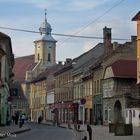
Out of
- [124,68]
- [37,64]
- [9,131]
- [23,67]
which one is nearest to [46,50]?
[37,64]

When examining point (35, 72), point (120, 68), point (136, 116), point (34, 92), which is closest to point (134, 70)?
point (120, 68)

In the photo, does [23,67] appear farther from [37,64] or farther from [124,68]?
[124,68]

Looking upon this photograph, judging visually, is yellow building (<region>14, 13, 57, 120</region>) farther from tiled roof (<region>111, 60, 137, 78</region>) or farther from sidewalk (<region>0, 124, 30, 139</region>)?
sidewalk (<region>0, 124, 30, 139</region>)

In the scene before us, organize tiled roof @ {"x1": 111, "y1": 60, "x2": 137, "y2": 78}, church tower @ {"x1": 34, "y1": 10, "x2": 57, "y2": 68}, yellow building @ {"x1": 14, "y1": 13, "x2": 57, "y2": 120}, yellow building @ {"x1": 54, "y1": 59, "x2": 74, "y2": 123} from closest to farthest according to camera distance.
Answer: tiled roof @ {"x1": 111, "y1": 60, "x2": 137, "y2": 78} → yellow building @ {"x1": 54, "y1": 59, "x2": 74, "y2": 123} → yellow building @ {"x1": 14, "y1": 13, "x2": 57, "y2": 120} → church tower @ {"x1": 34, "y1": 10, "x2": 57, "y2": 68}

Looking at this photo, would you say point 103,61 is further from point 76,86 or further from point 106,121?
point 76,86

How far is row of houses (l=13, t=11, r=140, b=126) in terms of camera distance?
229 feet

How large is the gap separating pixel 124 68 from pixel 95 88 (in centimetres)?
1129

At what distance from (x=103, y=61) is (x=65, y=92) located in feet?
108

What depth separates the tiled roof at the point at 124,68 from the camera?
72.8 meters

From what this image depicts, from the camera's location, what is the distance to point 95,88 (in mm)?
84188

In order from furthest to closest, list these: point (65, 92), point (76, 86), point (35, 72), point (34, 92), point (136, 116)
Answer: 1. point (35, 72)
2. point (34, 92)
3. point (65, 92)
4. point (76, 86)
5. point (136, 116)

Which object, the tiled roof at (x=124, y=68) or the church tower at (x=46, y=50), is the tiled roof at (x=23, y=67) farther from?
the tiled roof at (x=124, y=68)

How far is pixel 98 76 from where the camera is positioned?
3241 inches

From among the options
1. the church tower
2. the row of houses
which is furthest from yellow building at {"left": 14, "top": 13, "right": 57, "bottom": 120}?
the row of houses
